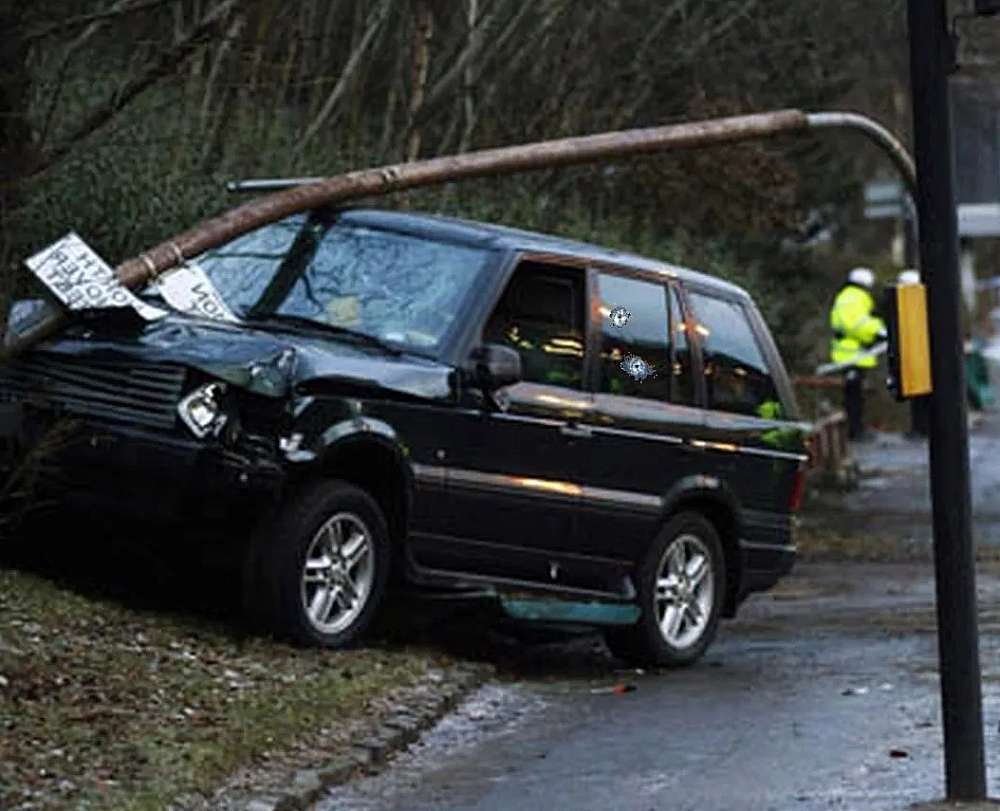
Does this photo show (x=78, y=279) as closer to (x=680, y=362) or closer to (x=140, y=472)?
(x=140, y=472)

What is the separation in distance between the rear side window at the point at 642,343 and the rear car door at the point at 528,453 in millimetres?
198

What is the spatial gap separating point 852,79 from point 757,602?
15.4 m

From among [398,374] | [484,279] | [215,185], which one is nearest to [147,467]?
[398,374]

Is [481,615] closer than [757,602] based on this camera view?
Yes

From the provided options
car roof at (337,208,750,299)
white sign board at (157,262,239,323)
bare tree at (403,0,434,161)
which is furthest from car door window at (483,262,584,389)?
bare tree at (403,0,434,161)

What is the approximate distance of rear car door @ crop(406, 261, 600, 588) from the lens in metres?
11.4

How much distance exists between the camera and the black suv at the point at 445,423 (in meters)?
10.6

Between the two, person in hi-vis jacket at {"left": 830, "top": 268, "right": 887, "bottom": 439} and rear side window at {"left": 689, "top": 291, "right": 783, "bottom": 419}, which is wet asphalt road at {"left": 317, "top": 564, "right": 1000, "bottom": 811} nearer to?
rear side window at {"left": 689, "top": 291, "right": 783, "bottom": 419}

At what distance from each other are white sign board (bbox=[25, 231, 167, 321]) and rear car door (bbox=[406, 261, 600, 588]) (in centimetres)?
155

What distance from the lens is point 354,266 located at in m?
11.9

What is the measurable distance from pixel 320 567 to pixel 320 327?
127cm

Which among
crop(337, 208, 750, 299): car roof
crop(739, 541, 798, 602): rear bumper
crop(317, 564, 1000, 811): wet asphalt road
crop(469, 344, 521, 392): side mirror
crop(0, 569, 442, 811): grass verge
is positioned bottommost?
crop(317, 564, 1000, 811): wet asphalt road

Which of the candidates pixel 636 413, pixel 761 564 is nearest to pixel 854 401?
pixel 761 564

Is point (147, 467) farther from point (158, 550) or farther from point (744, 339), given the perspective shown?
point (744, 339)
